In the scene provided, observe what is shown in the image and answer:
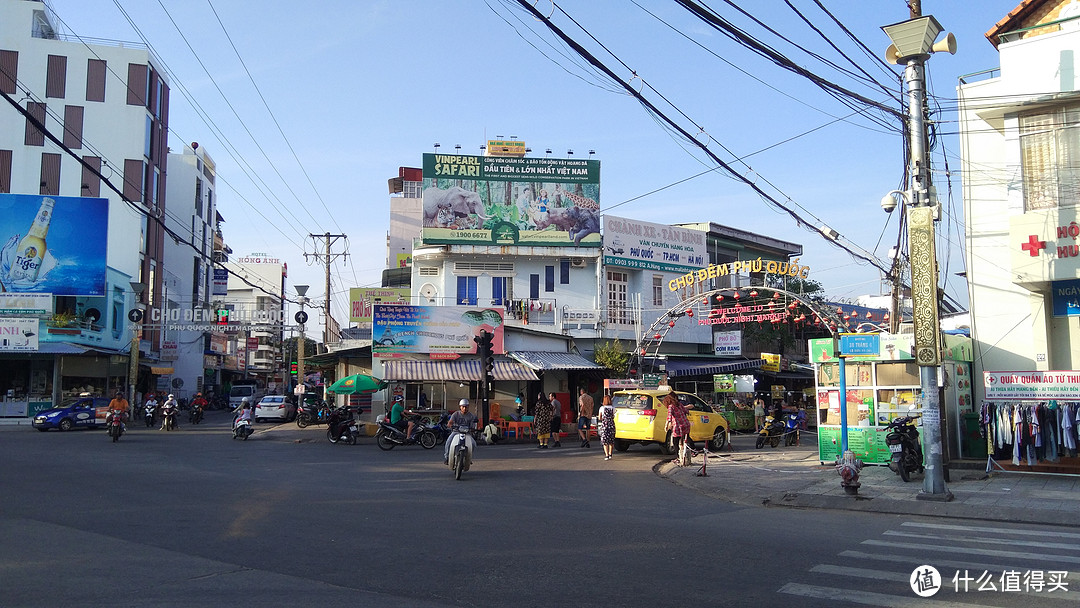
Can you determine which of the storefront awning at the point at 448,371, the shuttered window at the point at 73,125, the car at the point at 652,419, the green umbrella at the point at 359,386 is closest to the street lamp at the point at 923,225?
the car at the point at 652,419

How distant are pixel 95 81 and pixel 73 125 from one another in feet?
9.84

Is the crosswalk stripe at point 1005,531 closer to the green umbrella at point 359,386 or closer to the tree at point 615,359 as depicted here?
the tree at point 615,359

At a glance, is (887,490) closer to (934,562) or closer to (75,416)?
(934,562)

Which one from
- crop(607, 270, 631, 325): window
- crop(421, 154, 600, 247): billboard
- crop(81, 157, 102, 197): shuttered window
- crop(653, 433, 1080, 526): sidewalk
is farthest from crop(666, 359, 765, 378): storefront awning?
crop(81, 157, 102, 197): shuttered window

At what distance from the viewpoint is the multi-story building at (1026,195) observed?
15.8 metres

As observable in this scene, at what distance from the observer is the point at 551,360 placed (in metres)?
30.7

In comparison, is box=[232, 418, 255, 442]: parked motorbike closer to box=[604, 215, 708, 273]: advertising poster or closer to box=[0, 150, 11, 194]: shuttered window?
box=[604, 215, 708, 273]: advertising poster

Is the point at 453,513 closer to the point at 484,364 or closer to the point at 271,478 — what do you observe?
the point at 271,478

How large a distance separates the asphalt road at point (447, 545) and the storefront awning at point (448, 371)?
12734mm

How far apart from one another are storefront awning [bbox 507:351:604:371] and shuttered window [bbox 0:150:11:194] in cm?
3522

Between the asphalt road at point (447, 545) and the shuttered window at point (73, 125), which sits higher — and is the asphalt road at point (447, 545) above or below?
below

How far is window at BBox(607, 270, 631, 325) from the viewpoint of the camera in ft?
113

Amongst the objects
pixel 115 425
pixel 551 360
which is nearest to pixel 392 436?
pixel 115 425

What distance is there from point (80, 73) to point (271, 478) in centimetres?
4351
